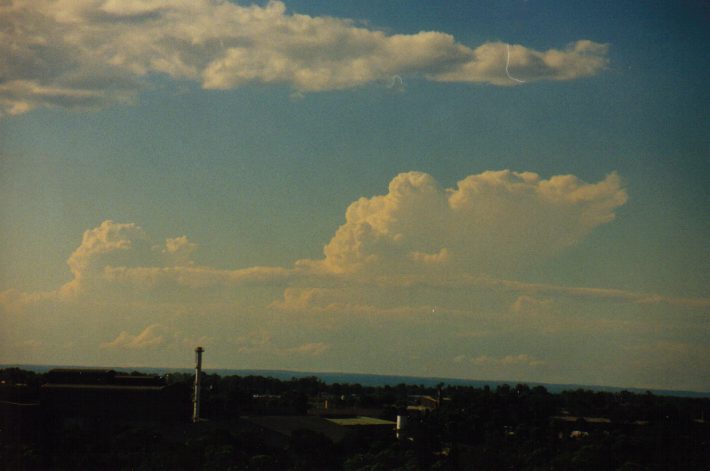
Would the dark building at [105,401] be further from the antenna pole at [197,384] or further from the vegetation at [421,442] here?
the vegetation at [421,442]

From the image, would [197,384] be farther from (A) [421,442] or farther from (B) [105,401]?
(A) [421,442]

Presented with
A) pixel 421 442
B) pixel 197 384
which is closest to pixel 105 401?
pixel 197 384

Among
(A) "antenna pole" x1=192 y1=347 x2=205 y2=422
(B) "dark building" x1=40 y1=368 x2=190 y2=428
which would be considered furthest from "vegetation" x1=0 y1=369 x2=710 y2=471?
(B) "dark building" x1=40 y1=368 x2=190 y2=428

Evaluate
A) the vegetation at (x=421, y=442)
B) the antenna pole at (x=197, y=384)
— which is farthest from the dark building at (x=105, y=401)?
the vegetation at (x=421, y=442)

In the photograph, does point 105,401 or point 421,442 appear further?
point 105,401

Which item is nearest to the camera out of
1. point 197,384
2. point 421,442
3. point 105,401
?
point 421,442

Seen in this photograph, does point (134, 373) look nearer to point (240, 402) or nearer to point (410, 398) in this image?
point (240, 402)

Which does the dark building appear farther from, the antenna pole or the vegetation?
the vegetation

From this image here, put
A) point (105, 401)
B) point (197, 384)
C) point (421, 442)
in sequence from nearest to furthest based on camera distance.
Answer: point (421, 442)
point (105, 401)
point (197, 384)
